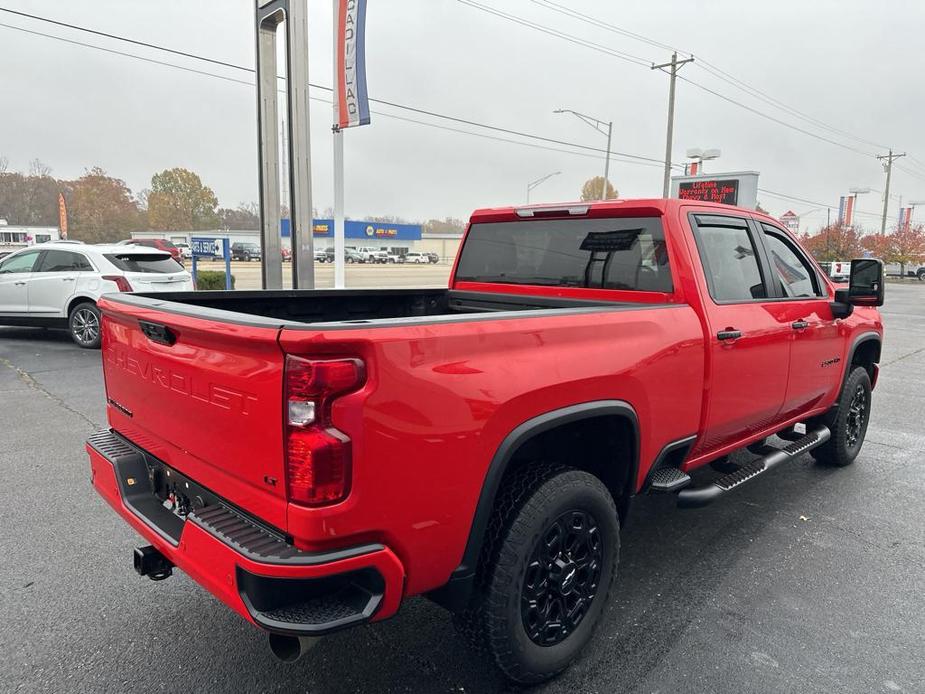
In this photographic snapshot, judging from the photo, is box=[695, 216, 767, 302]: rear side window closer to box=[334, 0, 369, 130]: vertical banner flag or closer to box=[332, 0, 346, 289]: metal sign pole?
box=[332, 0, 346, 289]: metal sign pole

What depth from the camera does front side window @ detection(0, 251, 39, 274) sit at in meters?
10.5

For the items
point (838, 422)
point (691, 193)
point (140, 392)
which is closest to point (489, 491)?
point (140, 392)

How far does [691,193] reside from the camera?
26594 millimetres

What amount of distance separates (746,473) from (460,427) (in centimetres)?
235

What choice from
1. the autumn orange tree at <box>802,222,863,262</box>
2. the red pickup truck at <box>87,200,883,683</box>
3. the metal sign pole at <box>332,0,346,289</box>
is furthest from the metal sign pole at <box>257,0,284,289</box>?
the autumn orange tree at <box>802,222,863,262</box>

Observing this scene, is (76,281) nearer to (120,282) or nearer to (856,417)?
(120,282)

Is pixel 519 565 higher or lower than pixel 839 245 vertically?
lower

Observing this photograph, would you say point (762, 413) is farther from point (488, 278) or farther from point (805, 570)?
point (488, 278)

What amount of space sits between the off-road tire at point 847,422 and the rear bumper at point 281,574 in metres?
4.18

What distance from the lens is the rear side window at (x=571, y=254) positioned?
3.45 m

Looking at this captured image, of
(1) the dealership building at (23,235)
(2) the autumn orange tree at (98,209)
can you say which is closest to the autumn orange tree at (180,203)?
(2) the autumn orange tree at (98,209)

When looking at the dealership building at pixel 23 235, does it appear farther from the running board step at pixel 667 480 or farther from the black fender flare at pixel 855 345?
the running board step at pixel 667 480

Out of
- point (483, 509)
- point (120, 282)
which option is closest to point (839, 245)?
point (120, 282)

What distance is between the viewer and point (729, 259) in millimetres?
3652
